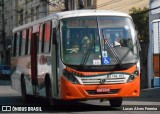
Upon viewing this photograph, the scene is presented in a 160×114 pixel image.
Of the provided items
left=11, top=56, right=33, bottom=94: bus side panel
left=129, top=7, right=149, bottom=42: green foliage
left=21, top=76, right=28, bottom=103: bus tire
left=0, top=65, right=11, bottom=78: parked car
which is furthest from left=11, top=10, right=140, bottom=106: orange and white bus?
left=0, top=65, right=11, bottom=78: parked car

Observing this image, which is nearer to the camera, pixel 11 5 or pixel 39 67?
pixel 39 67

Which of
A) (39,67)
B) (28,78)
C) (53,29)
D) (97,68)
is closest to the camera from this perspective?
(97,68)

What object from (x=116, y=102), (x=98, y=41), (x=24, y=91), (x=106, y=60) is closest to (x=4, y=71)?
(x=24, y=91)

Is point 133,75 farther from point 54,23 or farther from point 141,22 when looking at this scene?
point 141,22

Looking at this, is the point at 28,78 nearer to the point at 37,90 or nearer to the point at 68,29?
the point at 37,90

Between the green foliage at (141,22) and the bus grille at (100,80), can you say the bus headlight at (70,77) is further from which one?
the green foliage at (141,22)

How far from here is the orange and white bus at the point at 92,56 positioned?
53.2 feet

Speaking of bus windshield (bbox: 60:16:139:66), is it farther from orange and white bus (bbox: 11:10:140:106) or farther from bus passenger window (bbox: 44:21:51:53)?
bus passenger window (bbox: 44:21:51:53)

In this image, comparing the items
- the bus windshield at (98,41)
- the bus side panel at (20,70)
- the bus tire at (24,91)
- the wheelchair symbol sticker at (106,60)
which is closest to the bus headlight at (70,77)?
the bus windshield at (98,41)

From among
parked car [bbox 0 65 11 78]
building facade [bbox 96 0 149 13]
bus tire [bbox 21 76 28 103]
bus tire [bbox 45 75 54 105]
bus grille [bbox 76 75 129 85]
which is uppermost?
building facade [bbox 96 0 149 13]

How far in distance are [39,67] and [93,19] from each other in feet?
11.4

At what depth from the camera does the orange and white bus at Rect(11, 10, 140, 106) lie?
16.2 metres

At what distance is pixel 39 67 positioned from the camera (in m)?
19.4

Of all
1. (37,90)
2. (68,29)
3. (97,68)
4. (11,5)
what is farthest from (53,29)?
(11,5)
